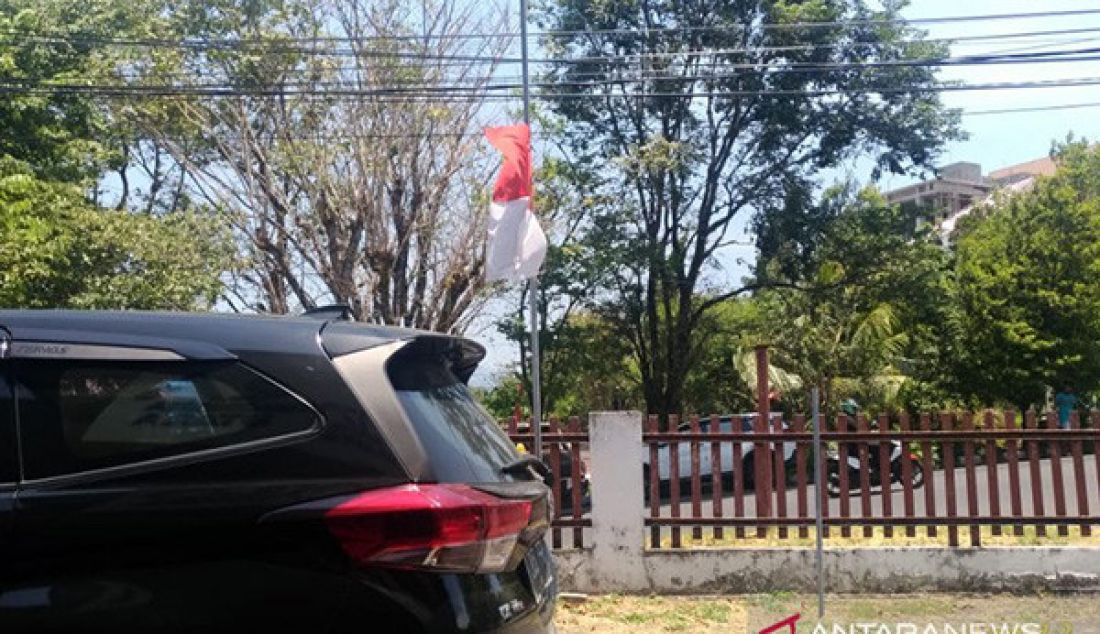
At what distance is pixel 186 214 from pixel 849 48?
522 inches

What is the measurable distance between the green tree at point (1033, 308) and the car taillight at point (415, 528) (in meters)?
21.9

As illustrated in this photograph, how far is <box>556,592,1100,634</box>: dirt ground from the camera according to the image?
6.39m

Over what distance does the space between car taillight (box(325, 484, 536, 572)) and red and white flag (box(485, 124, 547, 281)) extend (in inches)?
188

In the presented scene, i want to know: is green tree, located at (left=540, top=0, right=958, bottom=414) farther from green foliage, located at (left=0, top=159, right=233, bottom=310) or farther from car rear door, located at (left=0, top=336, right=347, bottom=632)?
car rear door, located at (left=0, top=336, right=347, bottom=632)

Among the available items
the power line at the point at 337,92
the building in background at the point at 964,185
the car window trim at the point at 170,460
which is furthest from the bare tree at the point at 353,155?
the building in background at the point at 964,185

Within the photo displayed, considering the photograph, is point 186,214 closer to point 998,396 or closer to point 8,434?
point 8,434

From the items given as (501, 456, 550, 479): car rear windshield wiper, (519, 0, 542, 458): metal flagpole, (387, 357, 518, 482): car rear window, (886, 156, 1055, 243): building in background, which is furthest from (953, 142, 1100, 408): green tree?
(387, 357, 518, 482): car rear window

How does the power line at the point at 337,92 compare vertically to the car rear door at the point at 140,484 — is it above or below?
above

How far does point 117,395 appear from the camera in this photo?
2.37m

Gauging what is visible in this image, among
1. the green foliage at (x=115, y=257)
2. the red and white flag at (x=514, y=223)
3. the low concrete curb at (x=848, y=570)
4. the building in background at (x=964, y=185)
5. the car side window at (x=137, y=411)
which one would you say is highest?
the building in background at (x=964, y=185)

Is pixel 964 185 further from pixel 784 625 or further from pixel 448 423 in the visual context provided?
pixel 448 423

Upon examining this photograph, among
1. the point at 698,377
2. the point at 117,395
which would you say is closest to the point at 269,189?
the point at 698,377

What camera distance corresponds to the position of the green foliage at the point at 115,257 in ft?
42.4

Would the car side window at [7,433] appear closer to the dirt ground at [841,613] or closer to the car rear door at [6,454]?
the car rear door at [6,454]
